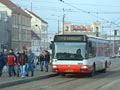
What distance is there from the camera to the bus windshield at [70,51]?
854 inches

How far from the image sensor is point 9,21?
6266 cm

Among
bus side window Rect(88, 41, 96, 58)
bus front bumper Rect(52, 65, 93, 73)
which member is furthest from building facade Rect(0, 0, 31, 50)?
bus front bumper Rect(52, 65, 93, 73)

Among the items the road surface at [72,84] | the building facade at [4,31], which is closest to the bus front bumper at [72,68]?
the road surface at [72,84]

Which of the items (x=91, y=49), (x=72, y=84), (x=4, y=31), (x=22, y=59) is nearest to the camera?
(x=72, y=84)

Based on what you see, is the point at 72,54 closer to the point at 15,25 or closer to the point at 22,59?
the point at 22,59

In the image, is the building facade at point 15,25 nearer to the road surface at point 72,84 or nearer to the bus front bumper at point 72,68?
the bus front bumper at point 72,68

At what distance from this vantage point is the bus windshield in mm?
21703

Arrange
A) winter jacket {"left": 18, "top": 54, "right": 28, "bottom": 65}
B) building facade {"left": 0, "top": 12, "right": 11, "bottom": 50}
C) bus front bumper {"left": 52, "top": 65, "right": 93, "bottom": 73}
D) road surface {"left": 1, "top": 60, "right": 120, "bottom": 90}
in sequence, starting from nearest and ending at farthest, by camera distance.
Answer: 1. road surface {"left": 1, "top": 60, "right": 120, "bottom": 90}
2. winter jacket {"left": 18, "top": 54, "right": 28, "bottom": 65}
3. bus front bumper {"left": 52, "top": 65, "right": 93, "bottom": 73}
4. building facade {"left": 0, "top": 12, "right": 11, "bottom": 50}

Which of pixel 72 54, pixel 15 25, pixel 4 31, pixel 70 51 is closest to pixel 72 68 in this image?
pixel 72 54

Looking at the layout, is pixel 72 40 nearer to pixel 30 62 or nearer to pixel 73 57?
pixel 73 57

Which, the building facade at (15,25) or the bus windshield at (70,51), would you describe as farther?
the building facade at (15,25)

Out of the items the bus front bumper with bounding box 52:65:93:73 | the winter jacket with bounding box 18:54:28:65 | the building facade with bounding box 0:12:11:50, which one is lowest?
the bus front bumper with bounding box 52:65:93:73

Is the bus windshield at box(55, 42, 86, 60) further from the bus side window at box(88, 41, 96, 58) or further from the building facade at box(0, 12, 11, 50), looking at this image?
the building facade at box(0, 12, 11, 50)

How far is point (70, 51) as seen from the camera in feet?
71.5
